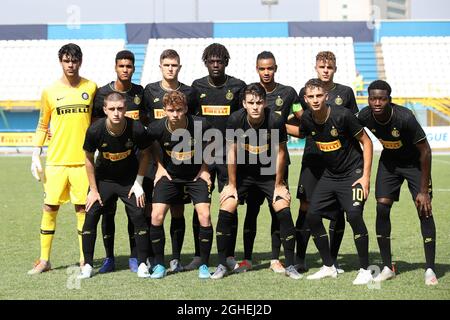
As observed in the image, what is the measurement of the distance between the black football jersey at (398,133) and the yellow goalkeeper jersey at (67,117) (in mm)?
2769

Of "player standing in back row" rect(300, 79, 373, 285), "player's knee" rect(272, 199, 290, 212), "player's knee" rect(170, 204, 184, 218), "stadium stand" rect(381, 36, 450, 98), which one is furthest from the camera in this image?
"stadium stand" rect(381, 36, 450, 98)

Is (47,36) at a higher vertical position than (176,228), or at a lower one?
higher

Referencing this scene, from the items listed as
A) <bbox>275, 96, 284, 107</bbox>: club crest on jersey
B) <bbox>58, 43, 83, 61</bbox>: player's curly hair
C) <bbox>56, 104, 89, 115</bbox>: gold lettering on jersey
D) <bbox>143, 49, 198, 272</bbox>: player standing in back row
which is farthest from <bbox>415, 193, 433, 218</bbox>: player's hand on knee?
<bbox>58, 43, 83, 61</bbox>: player's curly hair

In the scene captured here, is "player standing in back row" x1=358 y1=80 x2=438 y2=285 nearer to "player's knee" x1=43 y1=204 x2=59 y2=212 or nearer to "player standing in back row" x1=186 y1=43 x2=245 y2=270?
"player standing in back row" x1=186 y1=43 x2=245 y2=270

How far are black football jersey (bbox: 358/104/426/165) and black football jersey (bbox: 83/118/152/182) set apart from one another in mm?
2158

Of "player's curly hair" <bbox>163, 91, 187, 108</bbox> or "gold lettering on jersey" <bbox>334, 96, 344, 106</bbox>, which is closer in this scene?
"player's curly hair" <bbox>163, 91, 187, 108</bbox>

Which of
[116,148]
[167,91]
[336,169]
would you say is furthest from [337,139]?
[116,148]

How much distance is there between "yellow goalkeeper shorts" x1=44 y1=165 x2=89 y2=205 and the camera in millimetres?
7617

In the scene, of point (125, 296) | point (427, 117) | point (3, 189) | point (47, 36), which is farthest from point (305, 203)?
point (47, 36)

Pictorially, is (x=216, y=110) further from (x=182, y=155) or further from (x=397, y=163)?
(x=397, y=163)

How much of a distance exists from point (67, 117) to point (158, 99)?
0.94 metres
